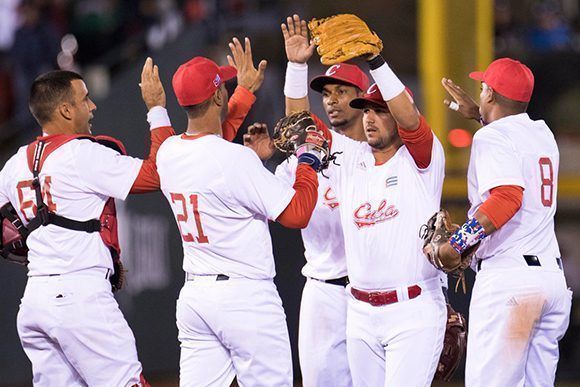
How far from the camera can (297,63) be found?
20.9 ft

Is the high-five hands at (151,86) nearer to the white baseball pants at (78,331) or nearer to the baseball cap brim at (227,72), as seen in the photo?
the baseball cap brim at (227,72)

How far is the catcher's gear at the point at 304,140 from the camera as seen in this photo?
5852 millimetres

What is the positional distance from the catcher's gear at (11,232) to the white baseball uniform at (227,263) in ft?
3.15

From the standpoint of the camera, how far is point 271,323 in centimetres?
561

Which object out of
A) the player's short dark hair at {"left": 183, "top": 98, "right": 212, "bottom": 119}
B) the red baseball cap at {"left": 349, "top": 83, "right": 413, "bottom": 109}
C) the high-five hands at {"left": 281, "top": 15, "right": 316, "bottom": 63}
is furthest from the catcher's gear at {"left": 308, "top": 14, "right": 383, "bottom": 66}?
the player's short dark hair at {"left": 183, "top": 98, "right": 212, "bottom": 119}

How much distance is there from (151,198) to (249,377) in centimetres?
499

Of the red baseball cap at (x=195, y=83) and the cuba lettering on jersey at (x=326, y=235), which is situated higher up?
the red baseball cap at (x=195, y=83)

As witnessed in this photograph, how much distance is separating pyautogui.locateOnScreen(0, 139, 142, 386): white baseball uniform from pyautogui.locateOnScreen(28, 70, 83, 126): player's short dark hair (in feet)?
0.86

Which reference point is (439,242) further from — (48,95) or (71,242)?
(48,95)

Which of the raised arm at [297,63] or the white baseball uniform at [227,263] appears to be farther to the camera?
the raised arm at [297,63]

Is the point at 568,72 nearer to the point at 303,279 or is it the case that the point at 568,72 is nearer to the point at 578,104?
the point at 578,104

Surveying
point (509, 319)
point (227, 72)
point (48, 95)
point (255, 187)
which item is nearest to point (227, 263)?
point (255, 187)

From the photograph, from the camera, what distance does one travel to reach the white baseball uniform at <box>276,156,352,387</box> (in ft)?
21.7

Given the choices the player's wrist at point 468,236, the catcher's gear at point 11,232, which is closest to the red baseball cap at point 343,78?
the player's wrist at point 468,236
